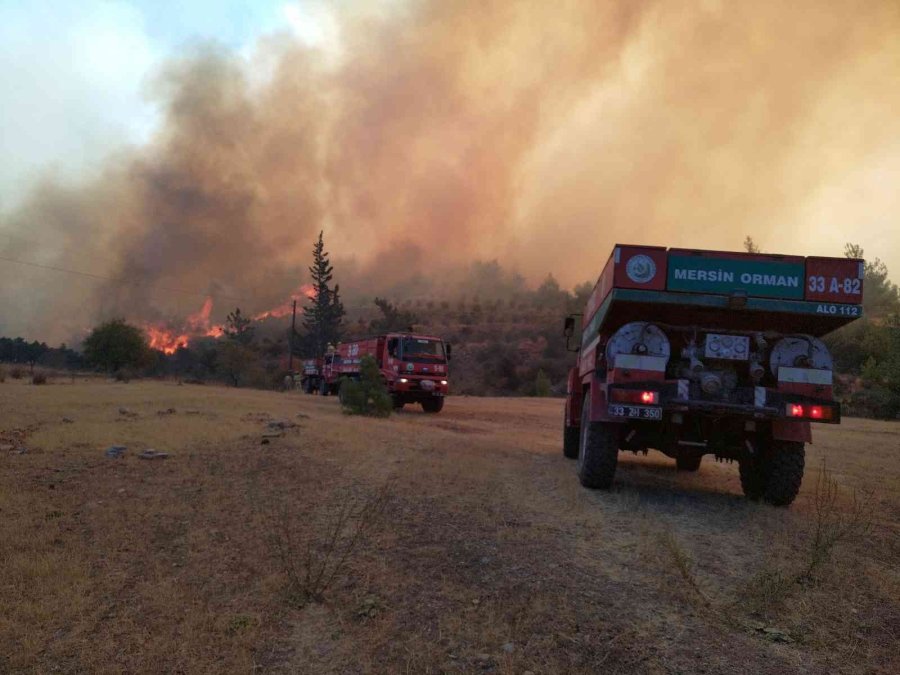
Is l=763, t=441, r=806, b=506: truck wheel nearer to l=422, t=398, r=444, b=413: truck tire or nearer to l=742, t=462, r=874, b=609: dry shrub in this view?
l=742, t=462, r=874, b=609: dry shrub

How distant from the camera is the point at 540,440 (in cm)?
1523

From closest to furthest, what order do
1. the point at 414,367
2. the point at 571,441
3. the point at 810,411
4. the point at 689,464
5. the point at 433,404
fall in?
1. the point at 810,411
2. the point at 689,464
3. the point at 571,441
4. the point at 414,367
5. the point at 433,404

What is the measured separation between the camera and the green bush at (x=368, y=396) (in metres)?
19.2

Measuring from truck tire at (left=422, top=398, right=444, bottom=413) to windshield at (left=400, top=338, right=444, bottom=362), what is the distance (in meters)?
1.61

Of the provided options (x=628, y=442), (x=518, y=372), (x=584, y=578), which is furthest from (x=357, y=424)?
(x=518, y=372)

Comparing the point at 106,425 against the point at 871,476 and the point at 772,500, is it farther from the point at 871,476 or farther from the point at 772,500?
the point at 871,476

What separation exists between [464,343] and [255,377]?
779 inches

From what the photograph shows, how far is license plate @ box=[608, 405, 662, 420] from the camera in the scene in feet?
23.0

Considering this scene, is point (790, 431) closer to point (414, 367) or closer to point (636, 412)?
point (636, 412)

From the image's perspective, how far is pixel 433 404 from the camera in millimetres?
23469

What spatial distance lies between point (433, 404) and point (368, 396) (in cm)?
467

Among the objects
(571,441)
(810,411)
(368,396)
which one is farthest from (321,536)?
(368,396)

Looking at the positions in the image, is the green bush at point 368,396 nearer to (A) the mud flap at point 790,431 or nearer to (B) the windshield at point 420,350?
(B) the windshield at point 420,350

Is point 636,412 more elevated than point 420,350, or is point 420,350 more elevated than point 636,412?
point 420,350
